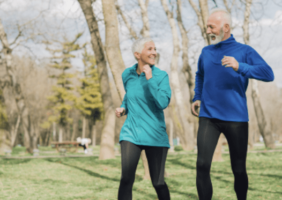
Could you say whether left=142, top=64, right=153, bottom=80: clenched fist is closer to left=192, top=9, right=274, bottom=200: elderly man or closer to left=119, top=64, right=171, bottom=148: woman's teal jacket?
left=119, top=64, right=171, bottom=148: woman's teal jacket

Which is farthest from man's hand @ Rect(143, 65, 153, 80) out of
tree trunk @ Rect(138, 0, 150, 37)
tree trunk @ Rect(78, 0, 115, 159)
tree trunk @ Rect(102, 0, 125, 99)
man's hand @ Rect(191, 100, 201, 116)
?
tree trunk @ Rect(138, 0, 150, 37)

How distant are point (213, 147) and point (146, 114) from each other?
757 millimetres

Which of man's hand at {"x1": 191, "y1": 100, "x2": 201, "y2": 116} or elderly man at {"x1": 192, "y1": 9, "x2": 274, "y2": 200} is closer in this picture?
elderly man at {"x1": 192, "y1": 9, "x2": 274, "y2": 200}

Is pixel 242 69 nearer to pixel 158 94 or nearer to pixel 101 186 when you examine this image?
pixel 158 94

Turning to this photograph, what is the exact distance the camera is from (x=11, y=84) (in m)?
17.9

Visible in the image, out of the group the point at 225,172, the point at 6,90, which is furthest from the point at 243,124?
the point at 6,90

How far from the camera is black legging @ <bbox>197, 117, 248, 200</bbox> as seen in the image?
3.27 meters

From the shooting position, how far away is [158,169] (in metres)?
3.30

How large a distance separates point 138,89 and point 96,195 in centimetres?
318

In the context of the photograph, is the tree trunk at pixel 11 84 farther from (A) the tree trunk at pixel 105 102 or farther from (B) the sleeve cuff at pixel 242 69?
(B) the sleeve cuff at pixel 242 69

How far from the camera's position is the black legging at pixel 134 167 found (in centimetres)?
323

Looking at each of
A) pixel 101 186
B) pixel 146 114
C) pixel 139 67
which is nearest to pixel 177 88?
pixel 101 186

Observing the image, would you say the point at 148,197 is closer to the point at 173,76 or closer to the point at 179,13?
the point at 173,76

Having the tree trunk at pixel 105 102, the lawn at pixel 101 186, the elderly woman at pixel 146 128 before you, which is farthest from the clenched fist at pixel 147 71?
the tree trunk at pixel 105 102
